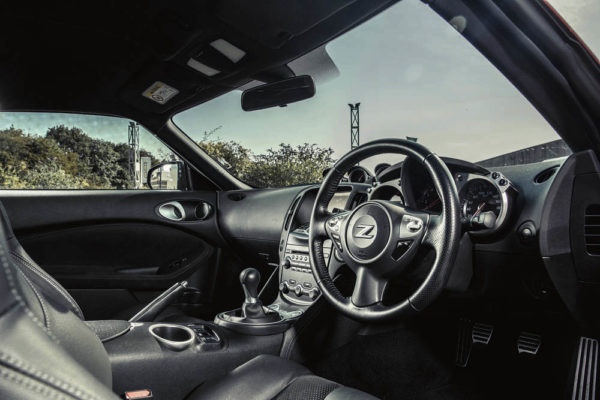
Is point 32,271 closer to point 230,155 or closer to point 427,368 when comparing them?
point 427,368

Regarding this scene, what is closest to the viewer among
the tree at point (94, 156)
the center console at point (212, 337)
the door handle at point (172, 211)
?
the center console at point (212, 337)

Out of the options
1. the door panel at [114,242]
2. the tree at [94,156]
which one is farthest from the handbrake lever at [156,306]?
the tree at [94,156]

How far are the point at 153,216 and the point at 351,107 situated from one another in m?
2.29

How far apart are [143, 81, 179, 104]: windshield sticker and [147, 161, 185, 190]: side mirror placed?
1.76 ft

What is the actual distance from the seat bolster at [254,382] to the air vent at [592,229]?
0.93 m

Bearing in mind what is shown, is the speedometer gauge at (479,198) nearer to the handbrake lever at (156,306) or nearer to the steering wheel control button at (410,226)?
the steering wheel control button at (410,226)

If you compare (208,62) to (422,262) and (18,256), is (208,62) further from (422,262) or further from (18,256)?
(18,256)

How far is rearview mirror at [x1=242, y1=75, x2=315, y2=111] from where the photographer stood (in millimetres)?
2672

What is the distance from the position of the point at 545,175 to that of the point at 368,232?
0.62 meters

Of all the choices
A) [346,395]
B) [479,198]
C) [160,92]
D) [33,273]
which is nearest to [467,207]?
[479,198]

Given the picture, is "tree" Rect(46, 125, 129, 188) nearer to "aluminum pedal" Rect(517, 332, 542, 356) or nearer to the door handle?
the door handle

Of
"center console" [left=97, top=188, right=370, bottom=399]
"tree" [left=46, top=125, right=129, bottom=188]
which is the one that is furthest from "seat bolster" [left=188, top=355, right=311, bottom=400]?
"tree" [left=46, top=125, right=129, bottom=188]

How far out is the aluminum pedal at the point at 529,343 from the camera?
1.77 meters

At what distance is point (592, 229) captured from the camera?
1449mm
